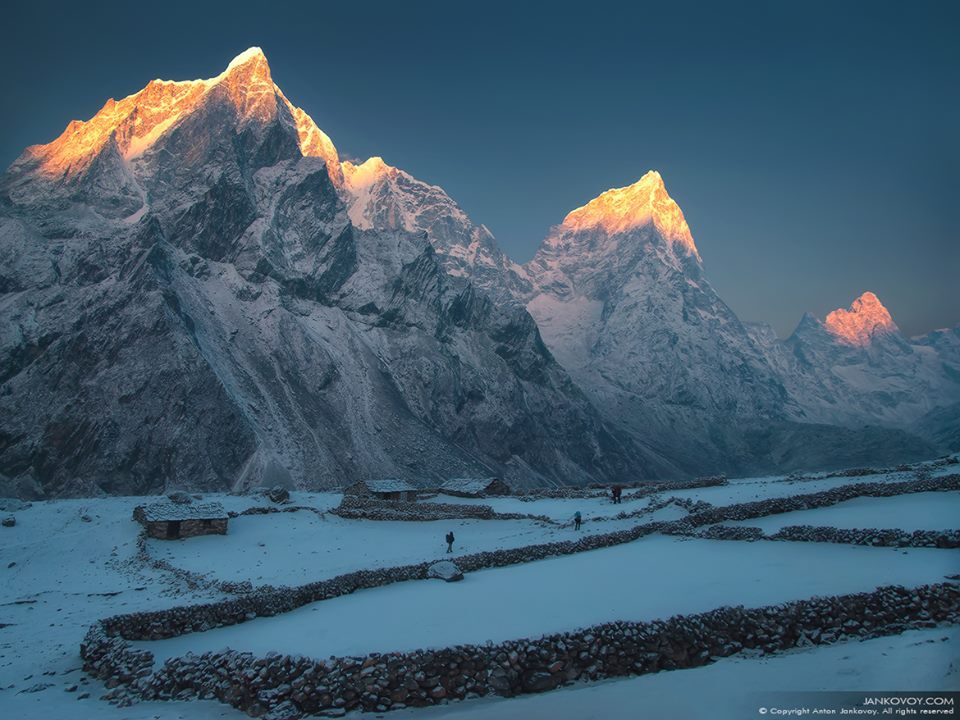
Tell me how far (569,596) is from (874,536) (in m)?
11.0

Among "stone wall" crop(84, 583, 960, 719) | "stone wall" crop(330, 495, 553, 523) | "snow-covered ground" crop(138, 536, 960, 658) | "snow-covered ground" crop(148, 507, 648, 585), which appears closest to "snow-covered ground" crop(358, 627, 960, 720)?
"stone wall" crop(84, 583, 960, 719)

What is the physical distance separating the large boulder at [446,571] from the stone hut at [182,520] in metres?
21.5

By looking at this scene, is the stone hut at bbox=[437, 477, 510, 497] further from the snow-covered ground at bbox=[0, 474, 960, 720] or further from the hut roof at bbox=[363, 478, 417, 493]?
the snow-covered ground at bbox=[0, 474, 960, 720]

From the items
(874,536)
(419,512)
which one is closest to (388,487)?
(419,512)

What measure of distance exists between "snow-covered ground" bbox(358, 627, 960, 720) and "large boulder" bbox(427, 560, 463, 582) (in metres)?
9.93

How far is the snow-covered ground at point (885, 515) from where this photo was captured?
2323 cm

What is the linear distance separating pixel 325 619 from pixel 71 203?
6209 inches

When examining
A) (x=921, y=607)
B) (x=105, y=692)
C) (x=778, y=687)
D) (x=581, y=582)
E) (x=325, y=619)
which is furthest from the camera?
(x=581, y=582)

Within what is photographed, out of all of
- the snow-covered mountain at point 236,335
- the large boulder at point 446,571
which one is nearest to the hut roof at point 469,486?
the large boulder at point 446,571

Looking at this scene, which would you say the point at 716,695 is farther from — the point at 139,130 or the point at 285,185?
the point at 139,130

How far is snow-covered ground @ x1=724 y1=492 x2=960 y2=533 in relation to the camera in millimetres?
23234

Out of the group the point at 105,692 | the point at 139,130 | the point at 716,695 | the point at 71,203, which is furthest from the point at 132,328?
the point at 716,695

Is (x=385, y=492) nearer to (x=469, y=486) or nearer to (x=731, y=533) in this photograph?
(x=469, y=486)

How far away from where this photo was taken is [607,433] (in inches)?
7549
